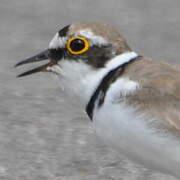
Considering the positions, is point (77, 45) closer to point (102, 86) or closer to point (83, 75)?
point (83, 75)

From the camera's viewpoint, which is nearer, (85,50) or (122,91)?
(122,91)

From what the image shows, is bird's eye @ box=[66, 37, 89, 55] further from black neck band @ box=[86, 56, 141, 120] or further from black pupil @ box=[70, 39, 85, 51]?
black neck band @ box=[86, 56, 141, 120]

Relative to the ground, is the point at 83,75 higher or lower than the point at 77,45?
lower

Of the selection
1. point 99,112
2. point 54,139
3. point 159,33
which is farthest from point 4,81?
point 99,112

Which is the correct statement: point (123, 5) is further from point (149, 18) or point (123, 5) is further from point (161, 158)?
point (161, 158)

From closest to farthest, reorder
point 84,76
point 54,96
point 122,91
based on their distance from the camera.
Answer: point 122,91
point 84,76
point 54,96

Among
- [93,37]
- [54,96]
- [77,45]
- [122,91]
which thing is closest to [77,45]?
[77,45]

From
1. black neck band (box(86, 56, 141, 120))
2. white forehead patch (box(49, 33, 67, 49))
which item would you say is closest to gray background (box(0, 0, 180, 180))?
black neck band (box(86, 56, 141, 120))
